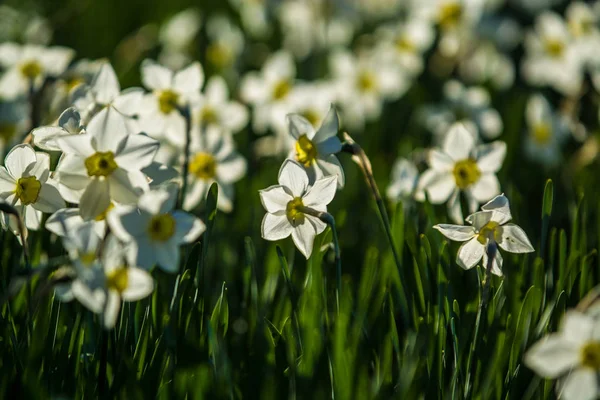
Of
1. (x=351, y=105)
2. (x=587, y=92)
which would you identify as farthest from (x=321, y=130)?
(x=587, y=92)

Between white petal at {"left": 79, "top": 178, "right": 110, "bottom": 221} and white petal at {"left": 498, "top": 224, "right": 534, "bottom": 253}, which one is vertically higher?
white petal at {"left": 79, "top": 178, "right": 110, "bottom": 221}

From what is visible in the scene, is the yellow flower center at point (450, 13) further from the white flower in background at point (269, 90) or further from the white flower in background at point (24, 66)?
the white flower in background at point (24, 66)

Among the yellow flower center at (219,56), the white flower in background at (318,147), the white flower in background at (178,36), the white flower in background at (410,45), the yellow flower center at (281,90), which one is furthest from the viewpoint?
the white flower in background at (178,36)

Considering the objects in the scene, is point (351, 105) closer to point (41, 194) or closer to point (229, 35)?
point (229, 35)

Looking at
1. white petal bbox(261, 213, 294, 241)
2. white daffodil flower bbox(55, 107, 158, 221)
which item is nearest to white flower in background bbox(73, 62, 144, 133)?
white daffodil flower bbox(55, 107, 158, 221)

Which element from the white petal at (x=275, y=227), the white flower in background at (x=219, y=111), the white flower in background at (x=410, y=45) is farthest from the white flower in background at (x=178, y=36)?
the white petal at (x=275, y=227)

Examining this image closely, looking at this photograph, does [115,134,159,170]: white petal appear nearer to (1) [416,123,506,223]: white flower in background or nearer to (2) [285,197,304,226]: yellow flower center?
(2) [285,197,304,226]: yellow flower center
